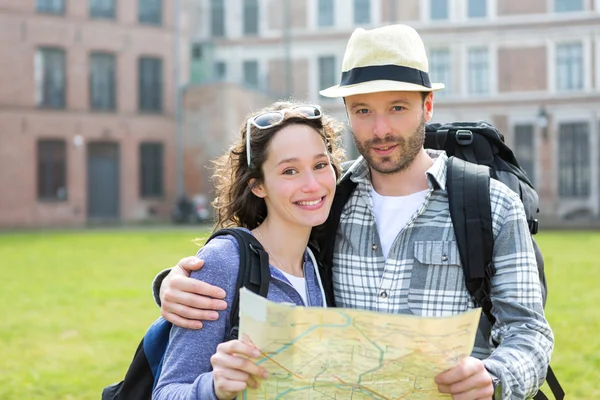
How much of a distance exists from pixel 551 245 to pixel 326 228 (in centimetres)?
1712

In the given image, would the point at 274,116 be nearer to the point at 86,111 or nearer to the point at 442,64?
the point at 86,111

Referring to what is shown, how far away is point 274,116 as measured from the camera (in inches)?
104

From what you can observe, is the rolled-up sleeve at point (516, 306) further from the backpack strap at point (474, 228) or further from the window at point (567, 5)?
the window at point (567, 5)

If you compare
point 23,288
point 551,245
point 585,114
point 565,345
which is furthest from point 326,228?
point 585,114

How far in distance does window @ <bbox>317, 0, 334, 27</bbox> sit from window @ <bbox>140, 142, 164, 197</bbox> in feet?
31.0

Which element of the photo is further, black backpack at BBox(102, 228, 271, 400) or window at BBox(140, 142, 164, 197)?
window at BBox(140, 142, 164, 197)

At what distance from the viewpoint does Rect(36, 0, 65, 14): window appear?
3052 centimetres

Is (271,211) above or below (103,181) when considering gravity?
below

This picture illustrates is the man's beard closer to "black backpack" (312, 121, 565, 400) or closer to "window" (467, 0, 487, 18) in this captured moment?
"black backpack" (312, 121, 565, 400)

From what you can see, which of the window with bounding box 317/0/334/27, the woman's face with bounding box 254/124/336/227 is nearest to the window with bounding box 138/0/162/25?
the window with bounding box 317/0/334/27

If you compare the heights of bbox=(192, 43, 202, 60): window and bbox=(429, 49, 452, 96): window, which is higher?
bbox=(192, 43, 202, 60): window

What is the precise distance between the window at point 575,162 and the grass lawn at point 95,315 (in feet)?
51.8

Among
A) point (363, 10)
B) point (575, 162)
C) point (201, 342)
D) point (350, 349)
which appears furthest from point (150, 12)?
point (350, 349)

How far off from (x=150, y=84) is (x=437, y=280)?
3147 centimetres
